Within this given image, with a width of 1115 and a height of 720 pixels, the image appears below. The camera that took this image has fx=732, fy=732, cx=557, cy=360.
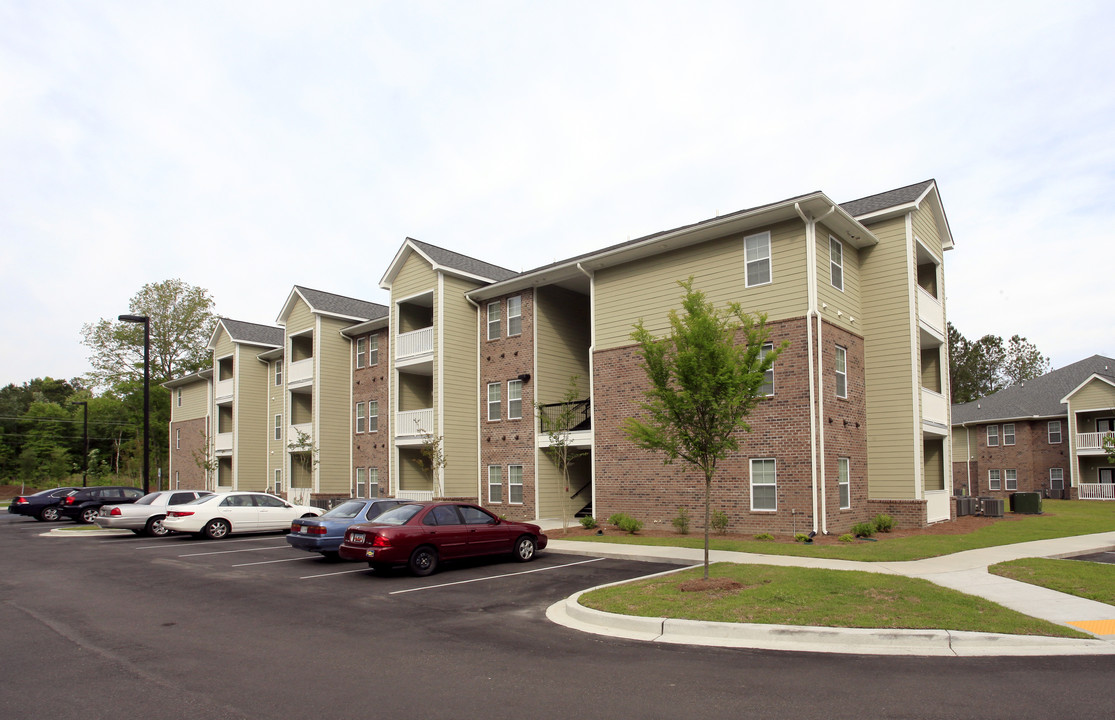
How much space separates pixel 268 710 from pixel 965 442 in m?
52.4

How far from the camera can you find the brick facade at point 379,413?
102ft

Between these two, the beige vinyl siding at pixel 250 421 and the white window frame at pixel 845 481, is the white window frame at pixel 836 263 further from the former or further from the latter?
the beige vinyl siding at pixel 250 421

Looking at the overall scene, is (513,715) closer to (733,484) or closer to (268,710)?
(268,710)

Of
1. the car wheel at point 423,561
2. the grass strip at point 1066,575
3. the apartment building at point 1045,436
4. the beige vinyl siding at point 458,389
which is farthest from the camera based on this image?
the apartment building at point 1045,436

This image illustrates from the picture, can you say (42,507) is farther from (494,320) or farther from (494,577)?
(494,577)

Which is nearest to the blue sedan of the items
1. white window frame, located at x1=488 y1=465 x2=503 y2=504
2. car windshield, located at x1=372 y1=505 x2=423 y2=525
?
car windshield, located at x1=372 y1=505 x2=423 y2=525

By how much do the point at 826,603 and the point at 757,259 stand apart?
41.0 ft

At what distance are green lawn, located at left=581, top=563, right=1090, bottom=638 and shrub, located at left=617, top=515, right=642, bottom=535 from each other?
9142 mm

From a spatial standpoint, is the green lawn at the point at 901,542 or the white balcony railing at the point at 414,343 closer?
the green lawn at the point at 901,542

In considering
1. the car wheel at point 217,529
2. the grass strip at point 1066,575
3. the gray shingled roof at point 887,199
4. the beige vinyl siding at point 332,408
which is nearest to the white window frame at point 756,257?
the gray shingled roof at point 887,199

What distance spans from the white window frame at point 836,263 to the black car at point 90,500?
28761 mm

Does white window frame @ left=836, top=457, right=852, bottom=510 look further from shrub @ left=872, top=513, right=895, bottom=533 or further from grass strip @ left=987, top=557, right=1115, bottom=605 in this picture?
grass strip @ left=987, top=557, right=1115, bottom=605

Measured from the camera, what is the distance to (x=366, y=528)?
13680mm

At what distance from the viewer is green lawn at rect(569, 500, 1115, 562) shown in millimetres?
14977
